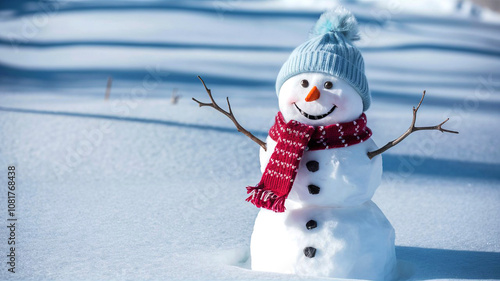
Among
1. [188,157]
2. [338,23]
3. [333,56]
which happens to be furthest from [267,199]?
[188,157]

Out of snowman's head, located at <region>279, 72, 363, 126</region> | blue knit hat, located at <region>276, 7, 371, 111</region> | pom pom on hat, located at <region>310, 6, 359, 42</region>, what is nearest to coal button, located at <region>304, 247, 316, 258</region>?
snowman's head, located at <region>279, 72, 363, 126</region>

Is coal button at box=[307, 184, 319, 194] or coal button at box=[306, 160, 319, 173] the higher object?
coal button at box=[306, 160, 319, 173]

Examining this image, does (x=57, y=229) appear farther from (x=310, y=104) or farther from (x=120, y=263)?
(x=310, y=104)

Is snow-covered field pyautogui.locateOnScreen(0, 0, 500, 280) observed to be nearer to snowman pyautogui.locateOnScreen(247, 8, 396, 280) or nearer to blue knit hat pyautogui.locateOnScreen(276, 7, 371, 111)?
snowman pyautogui.locateOnScreen(247, 8, 396, 280)

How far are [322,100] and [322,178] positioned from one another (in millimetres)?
281

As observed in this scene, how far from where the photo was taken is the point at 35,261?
2.49 meters

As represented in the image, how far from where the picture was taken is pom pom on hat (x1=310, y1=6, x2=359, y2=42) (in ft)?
8.27

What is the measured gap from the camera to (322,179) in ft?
7.47

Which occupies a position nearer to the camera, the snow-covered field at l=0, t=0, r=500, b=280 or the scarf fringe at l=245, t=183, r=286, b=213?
the scarf fringe at l=245, t=183, r=286, b=213

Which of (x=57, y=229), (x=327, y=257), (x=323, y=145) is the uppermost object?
(x=323, y=145)

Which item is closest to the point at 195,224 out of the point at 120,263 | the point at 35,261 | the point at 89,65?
the point at 120,263

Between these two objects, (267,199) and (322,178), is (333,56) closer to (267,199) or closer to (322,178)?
(322,178)

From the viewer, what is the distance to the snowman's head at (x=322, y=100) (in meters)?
2.31

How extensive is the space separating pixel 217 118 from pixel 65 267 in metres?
2.28
